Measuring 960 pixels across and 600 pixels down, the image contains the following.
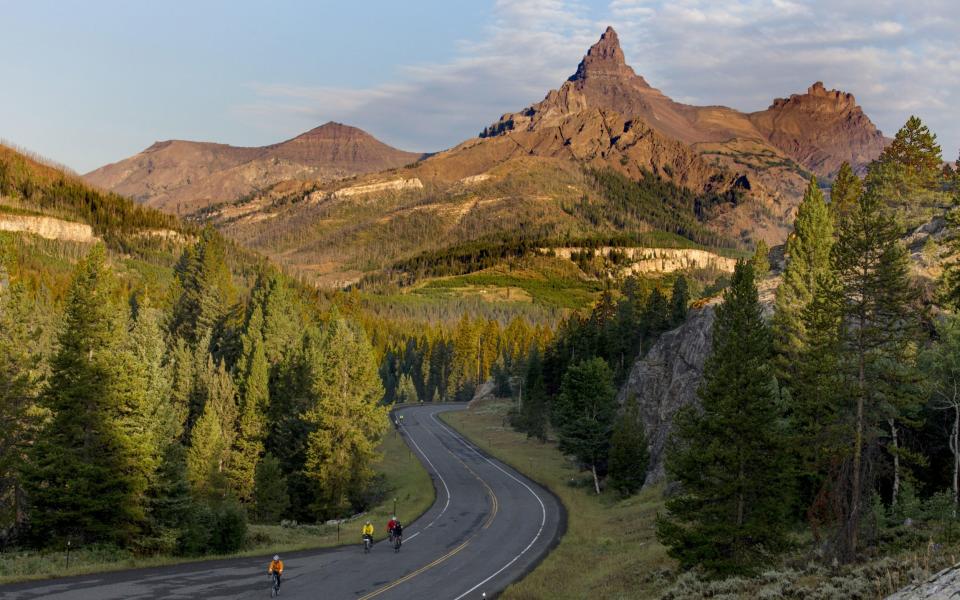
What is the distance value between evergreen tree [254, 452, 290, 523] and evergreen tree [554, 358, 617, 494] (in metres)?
27.0

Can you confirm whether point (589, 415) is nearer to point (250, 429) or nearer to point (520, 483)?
point (520, 483)

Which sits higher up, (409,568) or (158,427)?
(158,427)

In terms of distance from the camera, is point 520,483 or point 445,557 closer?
point 445,557

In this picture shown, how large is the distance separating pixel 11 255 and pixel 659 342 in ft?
188

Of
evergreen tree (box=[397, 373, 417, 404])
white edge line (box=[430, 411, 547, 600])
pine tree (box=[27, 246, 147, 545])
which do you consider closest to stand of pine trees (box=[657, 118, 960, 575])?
white edge line (box=[430, 411, 547, 600])

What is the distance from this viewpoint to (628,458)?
192 feet

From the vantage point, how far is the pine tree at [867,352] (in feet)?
84.1

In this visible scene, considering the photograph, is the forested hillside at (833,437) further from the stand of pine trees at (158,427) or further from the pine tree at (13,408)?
the pine tree at (13,408)

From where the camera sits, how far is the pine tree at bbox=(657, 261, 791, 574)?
2836 centimetres

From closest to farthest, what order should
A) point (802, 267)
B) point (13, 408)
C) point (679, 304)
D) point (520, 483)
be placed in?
point (13, 408), point (802, 267), point (520, 483), point (679, 304)

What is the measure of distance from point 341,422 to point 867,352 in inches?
1473

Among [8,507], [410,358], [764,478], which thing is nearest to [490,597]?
[764,478]

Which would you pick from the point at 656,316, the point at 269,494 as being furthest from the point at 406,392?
the point at 269,494

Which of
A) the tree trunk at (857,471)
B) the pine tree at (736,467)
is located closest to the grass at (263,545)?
the pine tree at (736,467)
